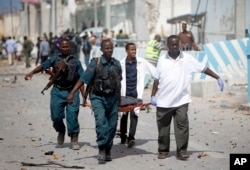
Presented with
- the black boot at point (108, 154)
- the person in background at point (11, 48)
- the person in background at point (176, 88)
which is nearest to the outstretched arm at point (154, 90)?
the person in background at point (176, 88)

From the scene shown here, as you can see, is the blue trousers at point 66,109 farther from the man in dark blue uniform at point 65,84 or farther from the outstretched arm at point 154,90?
the outstretched arm at point 154,90

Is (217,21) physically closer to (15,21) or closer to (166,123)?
(166,123)

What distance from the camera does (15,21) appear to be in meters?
75.6

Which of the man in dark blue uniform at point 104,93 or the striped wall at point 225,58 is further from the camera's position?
the striped wall at point 225,58

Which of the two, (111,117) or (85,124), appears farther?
(85,124)

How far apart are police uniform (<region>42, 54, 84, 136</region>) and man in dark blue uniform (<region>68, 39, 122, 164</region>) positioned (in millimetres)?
883

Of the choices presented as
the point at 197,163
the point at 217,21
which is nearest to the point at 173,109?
the point at 197,163

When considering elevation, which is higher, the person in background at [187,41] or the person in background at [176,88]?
the person in background at [187,41]

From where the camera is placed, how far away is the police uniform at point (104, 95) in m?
7.81

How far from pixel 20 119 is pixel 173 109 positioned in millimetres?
5145

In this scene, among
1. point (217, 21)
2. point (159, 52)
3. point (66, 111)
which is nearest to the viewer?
point (66, 111)

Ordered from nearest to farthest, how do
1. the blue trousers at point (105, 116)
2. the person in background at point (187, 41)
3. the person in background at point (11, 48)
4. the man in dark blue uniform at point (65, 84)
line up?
the blue trousers at point (105, 116), the man in dark blue uniform at point (65, 84), the person in background at point (187, 41), the person in background at point (11, 48)

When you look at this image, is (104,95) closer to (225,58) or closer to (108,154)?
(108,154)

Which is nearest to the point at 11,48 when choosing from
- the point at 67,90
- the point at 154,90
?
the point at 67,90
